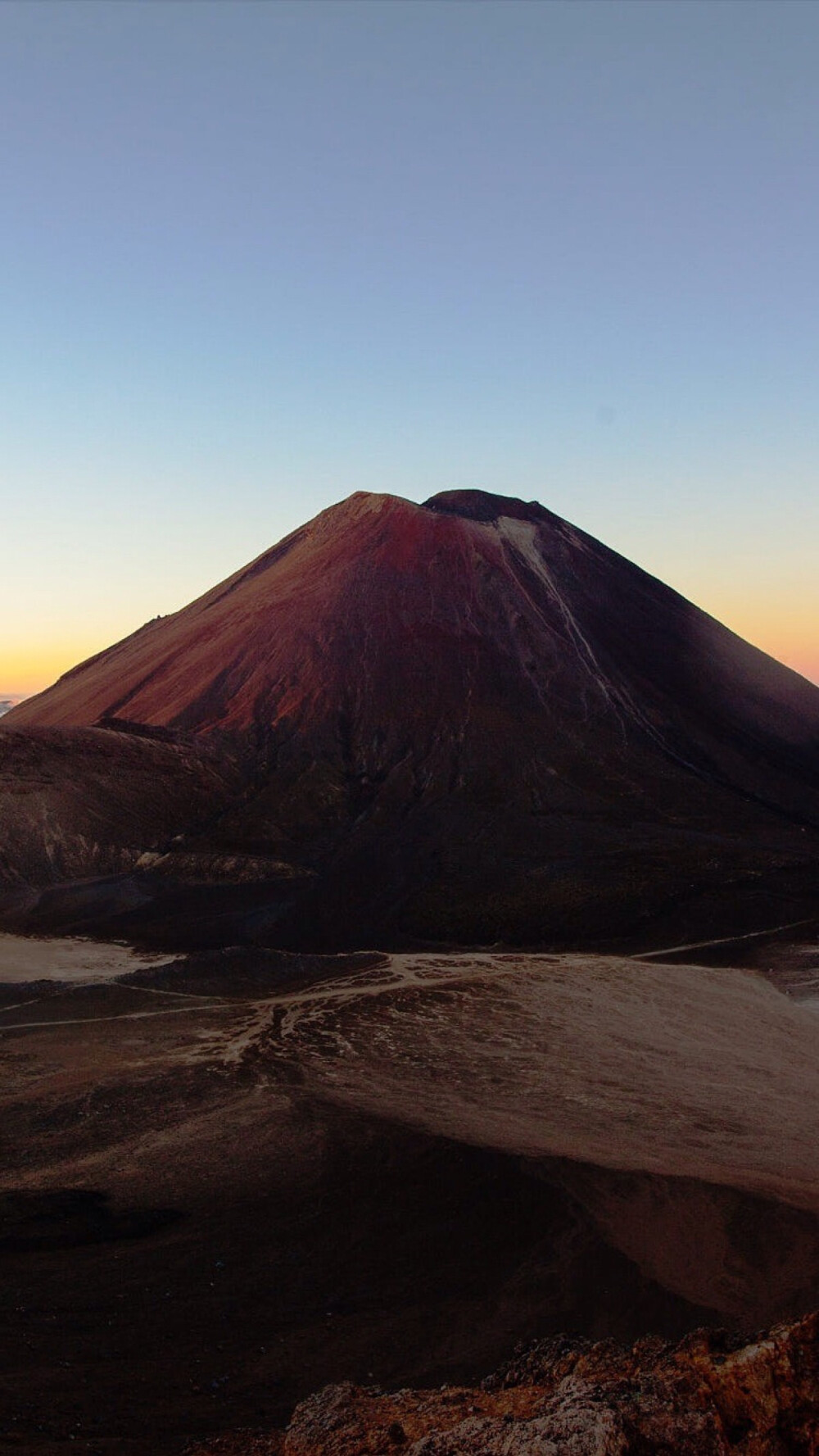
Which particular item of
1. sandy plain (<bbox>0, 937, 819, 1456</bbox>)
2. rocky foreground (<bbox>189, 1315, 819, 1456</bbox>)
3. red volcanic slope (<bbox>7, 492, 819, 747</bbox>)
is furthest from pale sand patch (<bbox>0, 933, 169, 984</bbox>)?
rocky foreground (<bbox>189, 1315, 819, 1456</bbox>)

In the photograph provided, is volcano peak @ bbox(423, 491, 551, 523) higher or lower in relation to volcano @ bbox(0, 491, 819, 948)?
higher

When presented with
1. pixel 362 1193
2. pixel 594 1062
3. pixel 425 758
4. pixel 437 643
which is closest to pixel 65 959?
pixel 594 1062

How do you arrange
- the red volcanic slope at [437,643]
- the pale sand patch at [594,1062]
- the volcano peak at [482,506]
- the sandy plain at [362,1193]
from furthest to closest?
the volcano peak at [482,506] < the red volcanic slope at [437,643] < the pale sand patch at [594,1062] < the sandy plain at [362,1193]

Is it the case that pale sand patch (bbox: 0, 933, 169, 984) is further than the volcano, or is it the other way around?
the volcano

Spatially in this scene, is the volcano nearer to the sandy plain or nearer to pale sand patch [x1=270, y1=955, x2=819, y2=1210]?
pale sand patch [x1=270, y1=955, x2=819, y2=1210]

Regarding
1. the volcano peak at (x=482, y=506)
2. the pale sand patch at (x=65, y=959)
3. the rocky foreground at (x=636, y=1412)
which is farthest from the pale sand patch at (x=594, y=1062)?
the volcano peak at (x=482, y=506)

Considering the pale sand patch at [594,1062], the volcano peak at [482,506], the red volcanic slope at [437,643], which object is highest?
the volcano peak at [482,506]

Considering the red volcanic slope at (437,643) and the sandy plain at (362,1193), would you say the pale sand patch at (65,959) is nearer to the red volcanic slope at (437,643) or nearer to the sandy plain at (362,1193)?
the sandy plain at (362,1193)

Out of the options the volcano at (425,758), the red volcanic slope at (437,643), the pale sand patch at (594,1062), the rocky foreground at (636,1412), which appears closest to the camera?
the rocky foreground at (636,1412)
